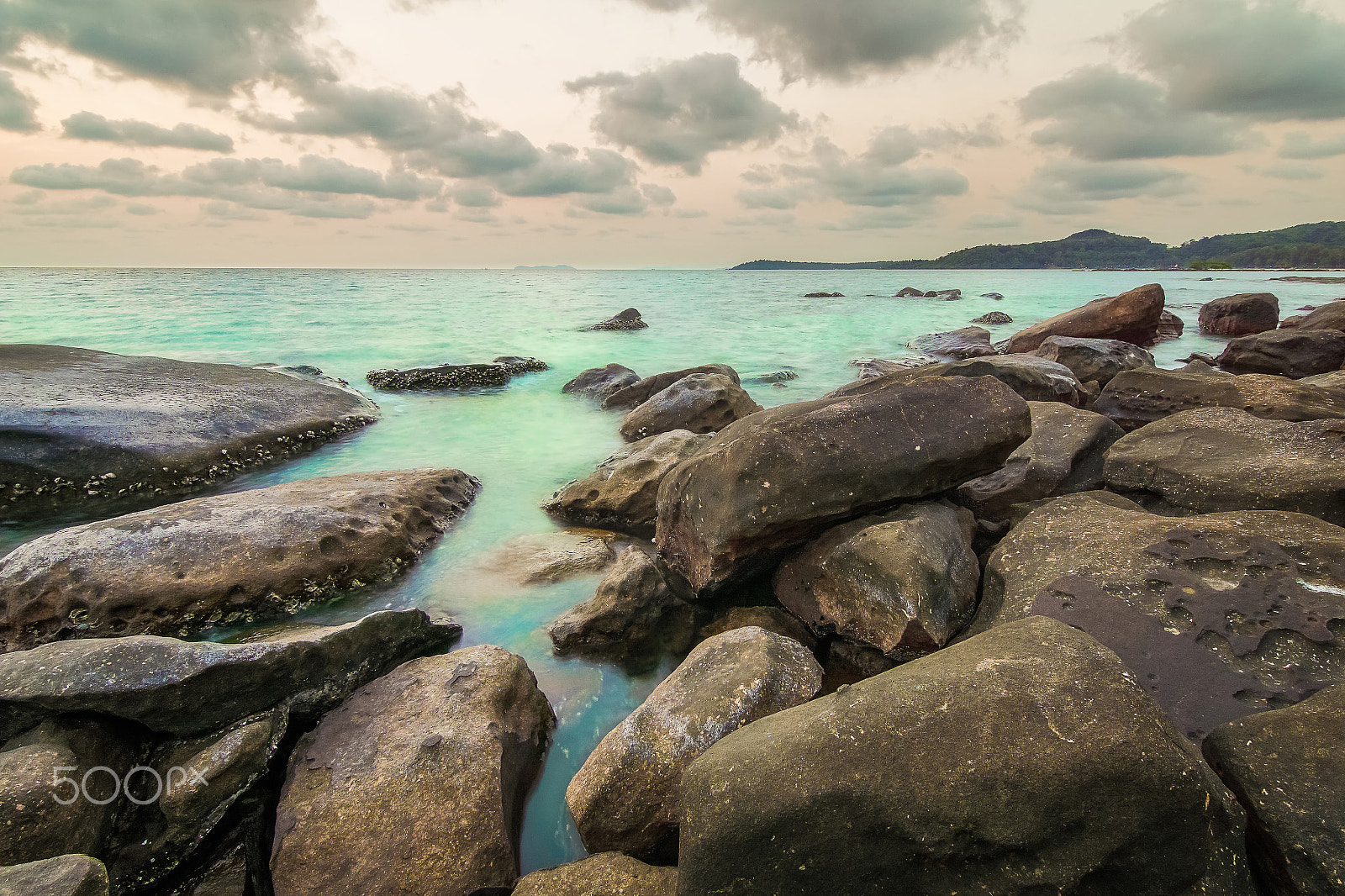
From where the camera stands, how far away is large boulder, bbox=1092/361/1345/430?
499 cm

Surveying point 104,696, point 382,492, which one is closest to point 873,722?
point 104,696

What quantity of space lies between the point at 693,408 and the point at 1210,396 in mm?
5371

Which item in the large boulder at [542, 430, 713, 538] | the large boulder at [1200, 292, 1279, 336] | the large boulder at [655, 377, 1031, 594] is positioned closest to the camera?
the large boulder at [655, 377, 1031, 594]

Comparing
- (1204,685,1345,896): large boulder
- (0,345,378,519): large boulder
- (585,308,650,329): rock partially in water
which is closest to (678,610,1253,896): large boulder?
(1204,685,1345,896): large boulder

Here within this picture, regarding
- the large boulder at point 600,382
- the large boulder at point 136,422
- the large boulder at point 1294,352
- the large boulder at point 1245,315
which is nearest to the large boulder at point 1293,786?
the large boulder at point 136,422

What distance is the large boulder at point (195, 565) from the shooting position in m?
3.98

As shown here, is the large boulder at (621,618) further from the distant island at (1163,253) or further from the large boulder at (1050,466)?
the distant island at (1163,253)

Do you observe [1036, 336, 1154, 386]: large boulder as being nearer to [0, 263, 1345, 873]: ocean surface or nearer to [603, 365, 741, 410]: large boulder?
[0, 263, 1345, 873]: ocean surface

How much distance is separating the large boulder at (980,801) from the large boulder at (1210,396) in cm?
412

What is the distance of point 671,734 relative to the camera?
2643mm

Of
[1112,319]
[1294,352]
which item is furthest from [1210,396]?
[1112,319]

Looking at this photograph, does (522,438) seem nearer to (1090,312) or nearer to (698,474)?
(698,474)

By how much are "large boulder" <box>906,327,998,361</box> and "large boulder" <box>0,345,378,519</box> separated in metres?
14.1

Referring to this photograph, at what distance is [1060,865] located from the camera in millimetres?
1736
